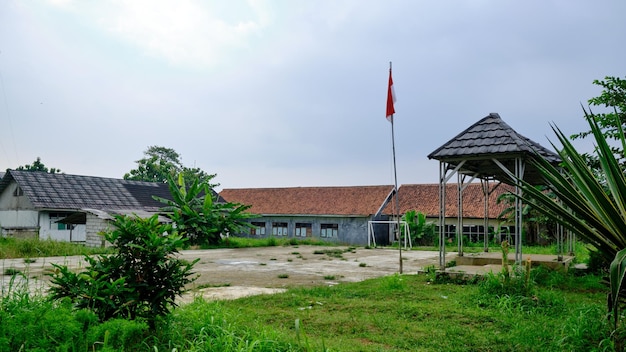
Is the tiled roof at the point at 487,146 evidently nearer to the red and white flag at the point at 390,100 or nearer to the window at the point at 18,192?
the red and white flag at the point at 390,100

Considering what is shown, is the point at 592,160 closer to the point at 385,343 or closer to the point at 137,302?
the point at 385,343

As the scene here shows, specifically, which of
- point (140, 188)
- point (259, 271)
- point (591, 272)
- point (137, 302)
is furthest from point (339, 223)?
point (137, 302)

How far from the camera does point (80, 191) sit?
27703 mm

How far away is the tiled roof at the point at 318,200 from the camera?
103ft

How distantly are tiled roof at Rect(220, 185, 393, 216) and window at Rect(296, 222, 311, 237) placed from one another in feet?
2.65

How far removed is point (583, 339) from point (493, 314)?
156 centimetres

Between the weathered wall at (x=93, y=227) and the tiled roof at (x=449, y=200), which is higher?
the tiled roof at (x=449, y=200)

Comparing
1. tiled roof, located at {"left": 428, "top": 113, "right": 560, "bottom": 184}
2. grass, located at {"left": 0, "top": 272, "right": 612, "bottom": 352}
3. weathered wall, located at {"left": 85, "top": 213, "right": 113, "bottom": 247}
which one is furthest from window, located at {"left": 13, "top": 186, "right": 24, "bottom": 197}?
tiled roof, located at {"left": 428, "top": 113, "right": 560, "bottom": 184}

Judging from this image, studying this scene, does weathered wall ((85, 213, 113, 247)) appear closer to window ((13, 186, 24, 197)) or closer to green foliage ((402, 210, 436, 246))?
window ((13, 186, 24, 197))

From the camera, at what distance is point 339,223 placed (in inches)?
1227

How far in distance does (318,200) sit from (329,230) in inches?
113

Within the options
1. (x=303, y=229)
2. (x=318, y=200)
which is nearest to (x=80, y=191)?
(x=303, y=229)

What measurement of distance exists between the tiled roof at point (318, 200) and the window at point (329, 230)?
87 cm

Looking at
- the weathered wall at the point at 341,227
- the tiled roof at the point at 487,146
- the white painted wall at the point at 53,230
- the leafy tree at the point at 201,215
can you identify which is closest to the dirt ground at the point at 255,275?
the tiled roof at the point at 487,146
